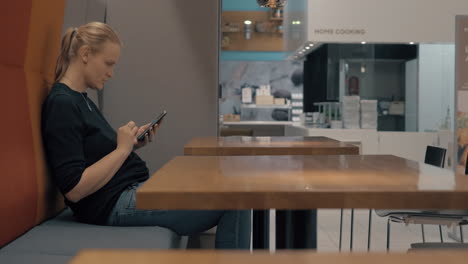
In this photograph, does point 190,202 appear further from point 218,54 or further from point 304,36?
point 304,36

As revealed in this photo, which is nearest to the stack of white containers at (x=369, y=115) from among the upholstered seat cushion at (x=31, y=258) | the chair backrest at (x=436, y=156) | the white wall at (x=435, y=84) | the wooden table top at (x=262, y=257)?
the white wall at (x=435, y=84)

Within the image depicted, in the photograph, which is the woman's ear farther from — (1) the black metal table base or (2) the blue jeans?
(1) the black metal table base

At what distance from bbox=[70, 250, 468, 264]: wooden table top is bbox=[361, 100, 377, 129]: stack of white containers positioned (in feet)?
19.0

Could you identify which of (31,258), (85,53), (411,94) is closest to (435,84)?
(411,94)

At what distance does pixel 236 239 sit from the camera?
2.13 metres

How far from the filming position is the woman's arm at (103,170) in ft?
7.06

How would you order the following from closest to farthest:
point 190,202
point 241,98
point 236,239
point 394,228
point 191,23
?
point 190,202
point 236,239
point 191,23
point 394,228
point 241,98

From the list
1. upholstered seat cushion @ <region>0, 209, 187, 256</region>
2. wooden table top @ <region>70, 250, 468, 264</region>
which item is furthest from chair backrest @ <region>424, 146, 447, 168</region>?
wooden table top @ <region>70, 250, 468, 264</region>

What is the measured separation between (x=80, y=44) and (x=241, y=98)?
10120 millimetres

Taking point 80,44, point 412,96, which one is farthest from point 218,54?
point 412,96

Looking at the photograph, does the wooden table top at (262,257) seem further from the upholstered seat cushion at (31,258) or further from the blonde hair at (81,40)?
the blonde hair at (81,40)

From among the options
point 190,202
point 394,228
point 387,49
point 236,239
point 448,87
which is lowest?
point 394,228

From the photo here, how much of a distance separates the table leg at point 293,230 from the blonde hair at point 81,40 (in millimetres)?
1006

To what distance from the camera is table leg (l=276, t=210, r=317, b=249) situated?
1921 millimetres
